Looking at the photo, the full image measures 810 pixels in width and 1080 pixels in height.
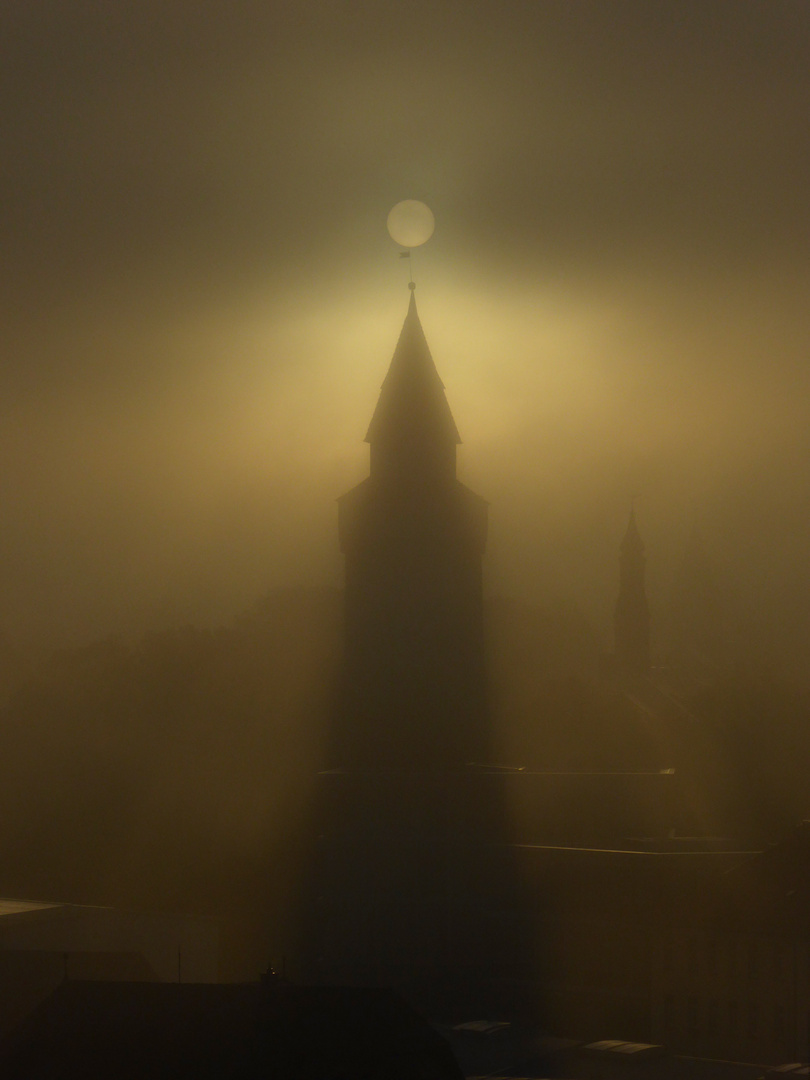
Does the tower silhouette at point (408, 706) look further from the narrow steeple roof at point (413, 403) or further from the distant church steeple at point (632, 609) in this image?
the distant church steeple at point (632, 609)

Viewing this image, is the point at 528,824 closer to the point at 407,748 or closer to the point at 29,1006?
the point at 407,748

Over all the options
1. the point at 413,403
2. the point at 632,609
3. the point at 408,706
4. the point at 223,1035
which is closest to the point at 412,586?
the point at 408,706

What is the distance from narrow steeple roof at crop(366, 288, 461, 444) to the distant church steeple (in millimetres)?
83977

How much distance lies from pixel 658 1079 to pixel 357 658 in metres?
23.0

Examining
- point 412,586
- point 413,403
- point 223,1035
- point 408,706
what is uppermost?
point 413,403

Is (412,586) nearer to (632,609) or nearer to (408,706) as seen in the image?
(408,706)

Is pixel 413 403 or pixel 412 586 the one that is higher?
pixel 413 403

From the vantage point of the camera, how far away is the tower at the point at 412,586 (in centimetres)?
4838

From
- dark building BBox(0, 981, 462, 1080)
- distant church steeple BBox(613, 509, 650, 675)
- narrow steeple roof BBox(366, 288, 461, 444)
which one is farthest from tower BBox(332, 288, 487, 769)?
distant church steeple BBox(613, 509, 650, 675)

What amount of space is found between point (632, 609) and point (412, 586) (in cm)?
8756

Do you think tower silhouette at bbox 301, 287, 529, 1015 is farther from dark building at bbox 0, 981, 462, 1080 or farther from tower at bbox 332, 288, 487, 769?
dark building at bbox 0, 981, 462, 1080

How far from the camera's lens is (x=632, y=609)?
13362 centimetres

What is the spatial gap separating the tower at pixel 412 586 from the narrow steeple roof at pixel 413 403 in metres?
0.04

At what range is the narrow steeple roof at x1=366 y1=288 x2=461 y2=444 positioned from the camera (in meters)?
48.5
